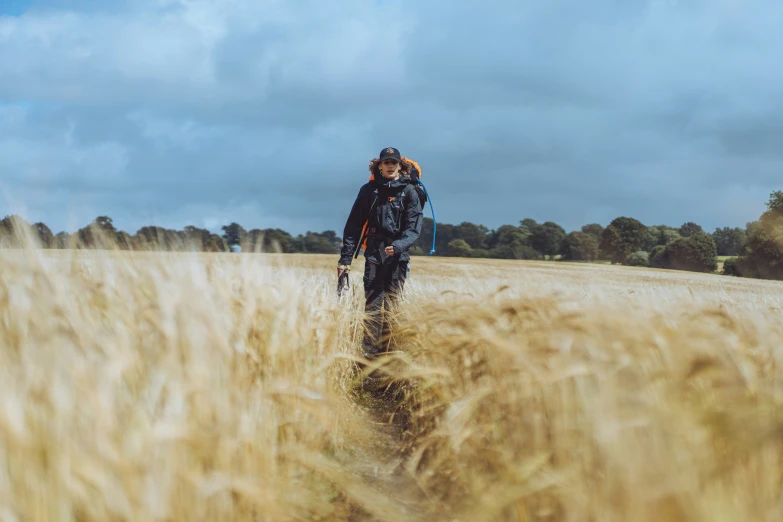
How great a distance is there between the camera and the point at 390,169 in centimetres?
540

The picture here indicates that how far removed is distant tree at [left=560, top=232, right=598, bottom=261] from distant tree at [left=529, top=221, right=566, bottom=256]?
0.80 meters

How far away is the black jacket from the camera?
18.1ft

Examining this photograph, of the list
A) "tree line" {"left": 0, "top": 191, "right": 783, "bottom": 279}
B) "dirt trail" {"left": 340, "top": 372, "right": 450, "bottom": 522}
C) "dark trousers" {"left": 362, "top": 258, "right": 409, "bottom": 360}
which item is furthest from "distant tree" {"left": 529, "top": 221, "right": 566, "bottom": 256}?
"dirt trail" {"left": 340, "top": 372, "right": 450, "bottom": 522}

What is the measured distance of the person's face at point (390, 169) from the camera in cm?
538

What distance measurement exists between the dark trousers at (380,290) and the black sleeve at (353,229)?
258mm

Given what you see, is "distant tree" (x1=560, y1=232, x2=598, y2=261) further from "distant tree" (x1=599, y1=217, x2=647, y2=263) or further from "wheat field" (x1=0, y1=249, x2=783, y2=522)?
"wheat field" (x1=0, y1=249, x2=783, y2=522)

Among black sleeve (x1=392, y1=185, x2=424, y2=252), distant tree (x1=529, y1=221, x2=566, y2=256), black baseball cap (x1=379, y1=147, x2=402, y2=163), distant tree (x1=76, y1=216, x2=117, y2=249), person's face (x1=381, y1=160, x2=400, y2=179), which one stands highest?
distant tree (x1=529, y1=221, x2=566, y2=256)

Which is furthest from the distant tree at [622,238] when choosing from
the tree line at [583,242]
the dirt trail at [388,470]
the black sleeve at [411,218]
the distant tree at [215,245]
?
the distant tree at [215,245]

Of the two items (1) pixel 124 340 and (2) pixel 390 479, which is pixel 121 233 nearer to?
(1) pixel 124 340

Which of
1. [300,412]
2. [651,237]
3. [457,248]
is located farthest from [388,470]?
[651,237]

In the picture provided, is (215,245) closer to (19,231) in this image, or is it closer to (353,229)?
(19,231)

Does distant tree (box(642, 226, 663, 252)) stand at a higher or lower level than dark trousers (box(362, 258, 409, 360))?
higher

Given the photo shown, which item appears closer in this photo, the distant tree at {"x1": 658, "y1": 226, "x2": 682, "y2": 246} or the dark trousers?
the dark trousers

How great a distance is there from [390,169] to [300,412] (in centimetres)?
324
